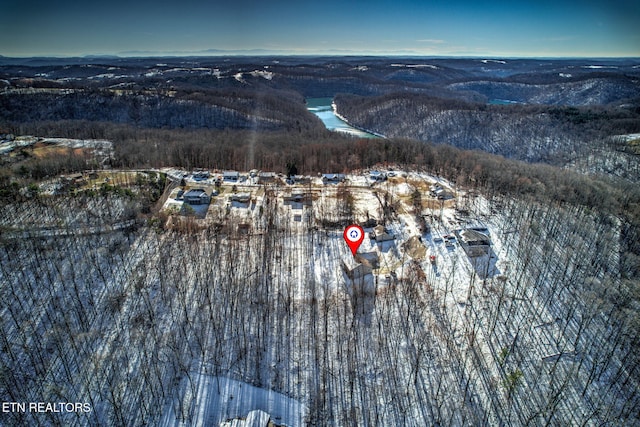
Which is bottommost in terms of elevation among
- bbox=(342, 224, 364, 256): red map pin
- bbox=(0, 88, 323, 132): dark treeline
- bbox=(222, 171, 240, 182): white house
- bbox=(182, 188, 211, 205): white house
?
bbox=(342, 224, 364, 256): red map pin

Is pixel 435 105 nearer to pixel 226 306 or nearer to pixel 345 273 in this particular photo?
pixel 345 273

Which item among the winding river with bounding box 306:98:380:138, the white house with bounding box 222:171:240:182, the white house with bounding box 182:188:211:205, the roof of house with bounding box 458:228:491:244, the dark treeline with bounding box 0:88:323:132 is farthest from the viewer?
the winding river with bounding box 306:98:380:138

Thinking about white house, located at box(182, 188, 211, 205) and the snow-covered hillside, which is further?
white house, located at box(182, 188, 211, 205)

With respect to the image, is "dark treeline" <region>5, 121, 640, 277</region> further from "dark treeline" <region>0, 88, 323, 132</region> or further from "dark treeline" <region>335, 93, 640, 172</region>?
"dark treeline" <region>335, 93, 640, 172</region>

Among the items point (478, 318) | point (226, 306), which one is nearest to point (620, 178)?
point (478, 318)

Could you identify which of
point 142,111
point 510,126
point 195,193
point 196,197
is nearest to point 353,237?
point 196,197

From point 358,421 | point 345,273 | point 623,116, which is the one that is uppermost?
point 623,116

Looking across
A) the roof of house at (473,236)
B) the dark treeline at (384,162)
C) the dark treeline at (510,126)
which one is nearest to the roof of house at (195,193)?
the dark treeline at (384,162)

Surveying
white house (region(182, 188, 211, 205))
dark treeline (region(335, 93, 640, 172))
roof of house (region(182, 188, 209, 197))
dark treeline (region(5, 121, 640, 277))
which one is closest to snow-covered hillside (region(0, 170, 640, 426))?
white house (region(182, 188, 211, 205))
